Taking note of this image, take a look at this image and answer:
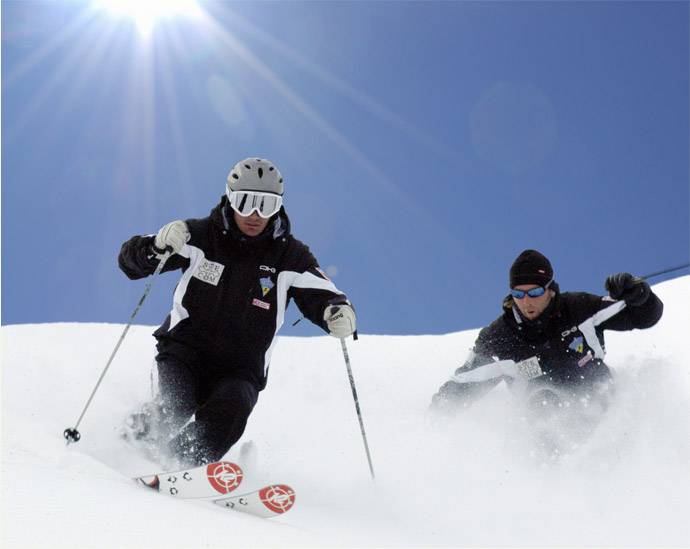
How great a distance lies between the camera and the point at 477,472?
5.02m

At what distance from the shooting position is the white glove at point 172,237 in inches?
170

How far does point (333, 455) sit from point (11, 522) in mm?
3779

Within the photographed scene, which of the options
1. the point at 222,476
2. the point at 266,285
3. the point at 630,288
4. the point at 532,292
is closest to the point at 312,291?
the point at 266,285

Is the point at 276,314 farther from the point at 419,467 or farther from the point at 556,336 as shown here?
the point at 556,336

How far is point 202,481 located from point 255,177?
2184mm

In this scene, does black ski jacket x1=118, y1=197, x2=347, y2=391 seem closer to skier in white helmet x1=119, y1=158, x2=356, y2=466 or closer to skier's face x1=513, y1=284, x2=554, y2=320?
skier in white helmet x1=119, y1=158, x2=356, y2=466

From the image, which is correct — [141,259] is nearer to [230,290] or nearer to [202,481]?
[230,290]

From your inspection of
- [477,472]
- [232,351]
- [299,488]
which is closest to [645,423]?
[477,472]

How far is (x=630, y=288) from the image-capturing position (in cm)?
572

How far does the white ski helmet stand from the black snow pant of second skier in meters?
1.27

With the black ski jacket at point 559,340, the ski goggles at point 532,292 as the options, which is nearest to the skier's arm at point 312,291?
the ski goggles at point 532,292

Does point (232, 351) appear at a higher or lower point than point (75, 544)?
higher

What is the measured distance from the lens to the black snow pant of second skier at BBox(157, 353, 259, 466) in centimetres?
386

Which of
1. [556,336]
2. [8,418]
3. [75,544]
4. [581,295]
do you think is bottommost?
[75,544]
